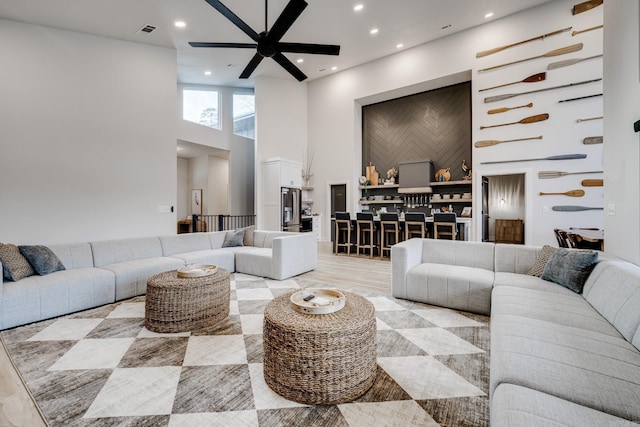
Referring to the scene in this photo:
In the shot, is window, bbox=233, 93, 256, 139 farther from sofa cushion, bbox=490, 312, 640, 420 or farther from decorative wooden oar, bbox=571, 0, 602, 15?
sofa cushion, bbox=490, 312, 640, 420

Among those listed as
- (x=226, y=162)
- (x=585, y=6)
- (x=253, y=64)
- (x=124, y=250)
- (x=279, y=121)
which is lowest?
(x=124, y=250)

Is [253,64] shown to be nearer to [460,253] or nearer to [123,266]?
[123,266]

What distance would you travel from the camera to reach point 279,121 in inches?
340

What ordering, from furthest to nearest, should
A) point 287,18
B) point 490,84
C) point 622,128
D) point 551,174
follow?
1. point 490,84
2. point 551,174
3. point 287,18
4. point 622,128

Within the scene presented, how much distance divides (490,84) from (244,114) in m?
7.18

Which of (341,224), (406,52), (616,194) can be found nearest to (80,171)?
(341,224)

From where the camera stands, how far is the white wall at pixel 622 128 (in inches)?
89.2

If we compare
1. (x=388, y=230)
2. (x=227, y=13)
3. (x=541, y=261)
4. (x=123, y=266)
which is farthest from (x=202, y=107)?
(x=541, y=261)

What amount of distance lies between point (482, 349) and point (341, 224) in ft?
15.4

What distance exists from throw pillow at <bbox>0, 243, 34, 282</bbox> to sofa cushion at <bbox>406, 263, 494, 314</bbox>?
4.00 metres

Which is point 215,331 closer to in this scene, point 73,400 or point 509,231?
point 73,400

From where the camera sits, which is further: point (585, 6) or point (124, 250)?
point (585, 6)

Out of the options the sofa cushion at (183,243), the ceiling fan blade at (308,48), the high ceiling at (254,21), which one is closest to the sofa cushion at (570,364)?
the ceiling fan blade at (308,48)

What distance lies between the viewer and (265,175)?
8.16m
